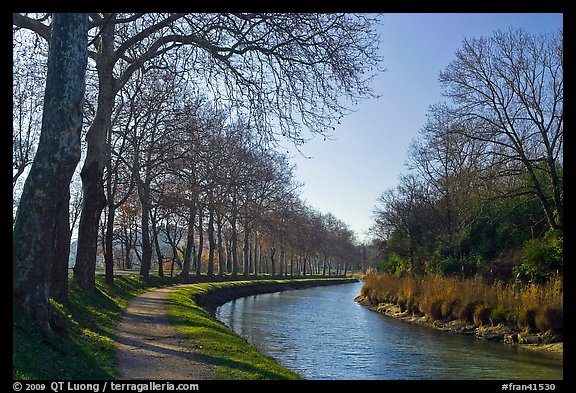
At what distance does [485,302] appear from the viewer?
23.4 m

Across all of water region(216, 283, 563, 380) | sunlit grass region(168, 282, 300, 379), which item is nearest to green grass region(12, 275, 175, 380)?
sunlit grass region(168, 282, 300, 379)

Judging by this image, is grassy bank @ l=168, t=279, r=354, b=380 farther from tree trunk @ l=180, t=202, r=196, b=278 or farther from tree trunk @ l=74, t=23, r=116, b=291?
tree trunk @ l=180, t=202, r=196, b=278

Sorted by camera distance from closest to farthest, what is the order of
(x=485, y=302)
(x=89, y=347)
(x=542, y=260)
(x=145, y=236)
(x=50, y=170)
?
(x=50, y=170) → (x=89, y=347) → (x=542, y=260) → (x=485, y=302) → (x=145, y=236)

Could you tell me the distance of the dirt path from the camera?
916 cm

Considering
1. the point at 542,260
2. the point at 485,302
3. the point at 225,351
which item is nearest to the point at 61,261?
the point at 225,351

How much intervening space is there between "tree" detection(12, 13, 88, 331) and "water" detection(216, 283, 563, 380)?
654 cm

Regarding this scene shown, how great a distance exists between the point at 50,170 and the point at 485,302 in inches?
769

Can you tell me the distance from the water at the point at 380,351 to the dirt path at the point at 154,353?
3.12 m

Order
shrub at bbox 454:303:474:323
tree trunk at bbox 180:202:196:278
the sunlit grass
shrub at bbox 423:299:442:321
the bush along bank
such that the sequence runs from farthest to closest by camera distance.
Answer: tree trunk at bbox 180:202:196:278
shrub at bbox 423:299:442:321
shrub at bbox 454:303:474:323
the bush along bank
the sunlit grass

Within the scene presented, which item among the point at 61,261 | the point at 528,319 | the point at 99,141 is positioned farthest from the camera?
the point at 528,319

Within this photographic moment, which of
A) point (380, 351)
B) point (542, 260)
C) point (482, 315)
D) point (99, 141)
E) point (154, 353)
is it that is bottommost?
point (380, 351)

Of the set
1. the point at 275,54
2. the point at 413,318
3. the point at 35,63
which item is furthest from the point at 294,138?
the point at 413,318

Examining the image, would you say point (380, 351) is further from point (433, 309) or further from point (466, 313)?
point (433, 309)

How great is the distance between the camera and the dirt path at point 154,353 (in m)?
9.16
